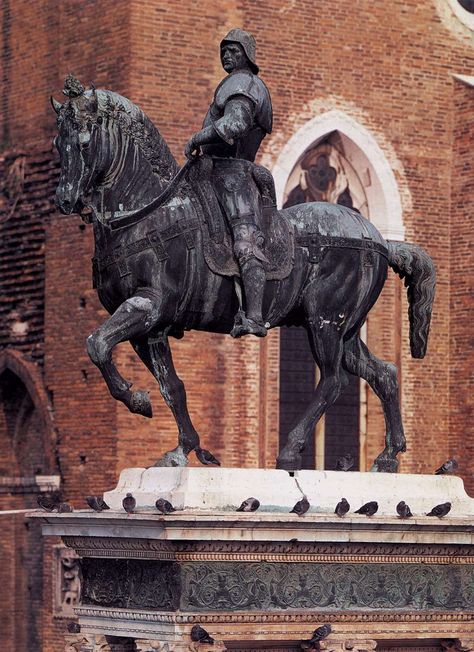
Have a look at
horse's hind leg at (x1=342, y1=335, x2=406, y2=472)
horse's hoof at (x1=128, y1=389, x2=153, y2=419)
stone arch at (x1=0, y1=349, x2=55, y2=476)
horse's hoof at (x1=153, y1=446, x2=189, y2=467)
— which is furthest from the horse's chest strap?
stone arch at (x1=0, y1=349, x2=55, y2=476)

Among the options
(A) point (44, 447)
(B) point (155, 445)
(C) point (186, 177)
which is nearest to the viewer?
(C) point (186, 177)

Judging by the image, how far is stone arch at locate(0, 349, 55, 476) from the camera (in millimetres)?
26516

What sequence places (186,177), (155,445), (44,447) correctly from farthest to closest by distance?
1. (44,447)
2. (155,445)
3. (186,177)

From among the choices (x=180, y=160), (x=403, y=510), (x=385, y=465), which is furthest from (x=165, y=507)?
(x=180, y=160)

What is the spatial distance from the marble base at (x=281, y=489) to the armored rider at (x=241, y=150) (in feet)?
3.17

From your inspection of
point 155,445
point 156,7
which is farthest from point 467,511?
point 156,7

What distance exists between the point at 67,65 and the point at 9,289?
2927mm

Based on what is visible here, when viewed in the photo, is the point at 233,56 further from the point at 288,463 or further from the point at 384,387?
the point at 288,463

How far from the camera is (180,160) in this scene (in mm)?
25000

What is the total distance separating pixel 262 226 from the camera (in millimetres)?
14617

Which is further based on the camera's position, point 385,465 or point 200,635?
point 385,465

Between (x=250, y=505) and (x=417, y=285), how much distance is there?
2641 millimetres

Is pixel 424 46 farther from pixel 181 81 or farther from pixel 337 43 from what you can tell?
pixel 181 81

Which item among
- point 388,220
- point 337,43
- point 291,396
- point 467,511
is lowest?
point 467,511
